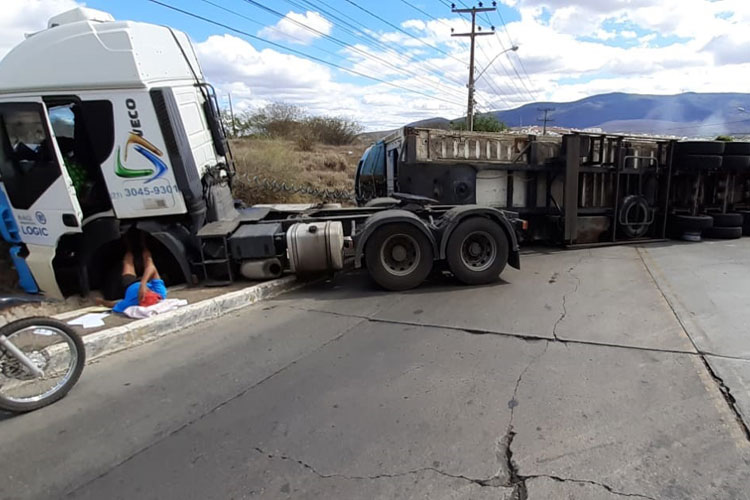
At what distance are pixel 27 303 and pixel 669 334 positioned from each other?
293 inches

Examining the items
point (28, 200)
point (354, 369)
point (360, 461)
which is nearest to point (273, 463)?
point (360, 461)

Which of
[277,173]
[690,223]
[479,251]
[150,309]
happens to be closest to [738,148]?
[690,223]

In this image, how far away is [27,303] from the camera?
573 centimetres

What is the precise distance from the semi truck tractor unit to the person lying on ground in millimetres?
299

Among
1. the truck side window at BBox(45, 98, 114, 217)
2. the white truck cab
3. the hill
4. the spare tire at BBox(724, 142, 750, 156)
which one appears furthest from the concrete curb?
the hill

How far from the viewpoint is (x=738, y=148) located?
34.3ft

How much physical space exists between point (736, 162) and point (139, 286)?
12.2 metres

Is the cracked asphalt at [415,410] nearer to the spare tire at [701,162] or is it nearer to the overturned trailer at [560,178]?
the overturned trailer at [560,178]

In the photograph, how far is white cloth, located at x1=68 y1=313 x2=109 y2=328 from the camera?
4.93m

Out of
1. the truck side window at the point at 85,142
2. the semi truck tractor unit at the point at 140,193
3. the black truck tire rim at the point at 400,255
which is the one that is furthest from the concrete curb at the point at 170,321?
the truck side window at the point at 85,142

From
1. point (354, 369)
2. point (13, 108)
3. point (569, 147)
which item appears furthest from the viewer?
point (569, 147)

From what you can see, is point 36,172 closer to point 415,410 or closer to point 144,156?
point 144,156

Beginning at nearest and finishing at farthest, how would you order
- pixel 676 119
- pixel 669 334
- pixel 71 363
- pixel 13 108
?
pixel 71 363, pixel 669 334, pixel 13 108, pixel 676 119

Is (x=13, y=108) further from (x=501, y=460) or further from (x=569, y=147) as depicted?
(x=569, y=147)
